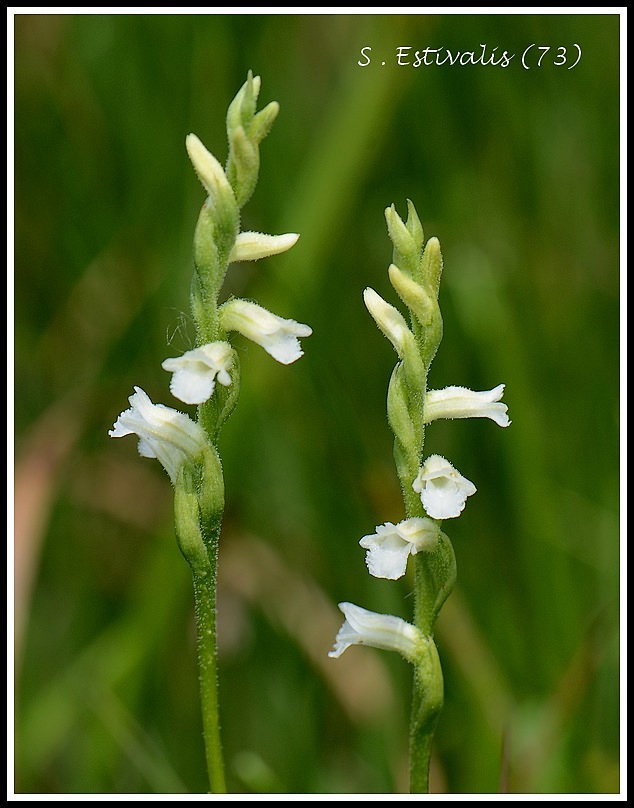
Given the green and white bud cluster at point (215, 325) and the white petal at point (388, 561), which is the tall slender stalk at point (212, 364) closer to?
the green and white bud cluster at point (215, 325)

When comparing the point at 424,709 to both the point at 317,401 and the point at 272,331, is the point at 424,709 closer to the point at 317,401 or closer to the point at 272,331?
the point at 272,331

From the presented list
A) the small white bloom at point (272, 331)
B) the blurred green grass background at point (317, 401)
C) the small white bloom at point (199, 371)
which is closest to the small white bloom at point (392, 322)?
the small white bloom at point (272, 331)

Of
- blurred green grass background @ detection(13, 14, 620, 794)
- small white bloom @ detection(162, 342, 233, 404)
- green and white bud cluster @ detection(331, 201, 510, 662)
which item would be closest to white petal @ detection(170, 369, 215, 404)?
small white bloom @ detection(162, 342, 233, 404)

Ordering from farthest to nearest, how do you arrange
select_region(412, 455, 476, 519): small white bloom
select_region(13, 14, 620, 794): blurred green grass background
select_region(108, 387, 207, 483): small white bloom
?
select_region(13, 14, 620, 794): blurred green grass background
select_region(108, 387, 207, 483): small white bloom
select_region(412, 455, 476, 519): small white bloom

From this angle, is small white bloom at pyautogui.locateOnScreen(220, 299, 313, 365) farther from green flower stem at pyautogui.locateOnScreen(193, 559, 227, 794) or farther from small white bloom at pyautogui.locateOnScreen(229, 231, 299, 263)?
green flower stem at pyautogui.locateOnScreen(193, 559, 227, 794)

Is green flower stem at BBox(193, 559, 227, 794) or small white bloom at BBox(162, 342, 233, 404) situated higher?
small white bloom at BBox(162, 342, 233, 404)

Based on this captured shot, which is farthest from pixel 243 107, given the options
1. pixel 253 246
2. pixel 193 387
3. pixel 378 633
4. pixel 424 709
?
pixel 424 709

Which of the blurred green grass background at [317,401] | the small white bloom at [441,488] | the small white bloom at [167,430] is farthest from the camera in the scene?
the blurred green grass background at [317,401]

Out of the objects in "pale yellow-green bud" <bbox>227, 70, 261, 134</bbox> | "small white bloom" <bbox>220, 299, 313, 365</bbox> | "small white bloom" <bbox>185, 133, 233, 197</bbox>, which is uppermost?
"pale yellow-green bud" <bbox>227, 70, 261, 134</bbox>
